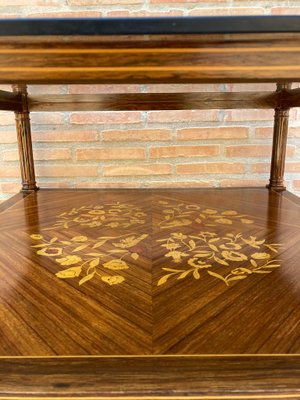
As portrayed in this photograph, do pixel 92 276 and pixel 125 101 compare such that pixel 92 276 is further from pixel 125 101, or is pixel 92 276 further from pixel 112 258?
pixel 125 101

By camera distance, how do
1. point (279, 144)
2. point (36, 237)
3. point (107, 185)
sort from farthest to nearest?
point (107, 185) → point (279, 144) → point (36, 237)

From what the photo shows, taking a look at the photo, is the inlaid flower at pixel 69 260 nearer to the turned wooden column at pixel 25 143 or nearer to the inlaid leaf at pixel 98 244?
the inlaid leaf at pixel 98 244

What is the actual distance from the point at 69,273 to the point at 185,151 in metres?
0.94

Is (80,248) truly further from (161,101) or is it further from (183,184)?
(183,184)

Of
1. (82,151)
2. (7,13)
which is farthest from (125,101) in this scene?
(7,13)

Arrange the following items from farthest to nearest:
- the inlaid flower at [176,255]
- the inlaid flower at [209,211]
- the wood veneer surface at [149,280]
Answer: the inlaid flower at [209,211], the inlaid flower at [176,255], the wood veneer surface at [149,280]

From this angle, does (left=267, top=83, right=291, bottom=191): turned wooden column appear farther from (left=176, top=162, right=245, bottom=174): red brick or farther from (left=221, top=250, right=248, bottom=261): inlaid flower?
(left=221, top=250, right=248, bottom=261): inlaid flower

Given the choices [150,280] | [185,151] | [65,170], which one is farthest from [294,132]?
[150,280]

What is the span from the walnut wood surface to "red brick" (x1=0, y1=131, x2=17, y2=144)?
3.75 feet

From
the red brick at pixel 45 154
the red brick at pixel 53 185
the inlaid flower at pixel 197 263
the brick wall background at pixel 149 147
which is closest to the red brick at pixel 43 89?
the brick wall background at pixel 149 147

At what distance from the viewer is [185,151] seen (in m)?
1.51

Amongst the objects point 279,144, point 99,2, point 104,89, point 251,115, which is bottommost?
point 279,144

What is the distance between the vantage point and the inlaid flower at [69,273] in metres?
0.69

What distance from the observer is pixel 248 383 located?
1.40ft
